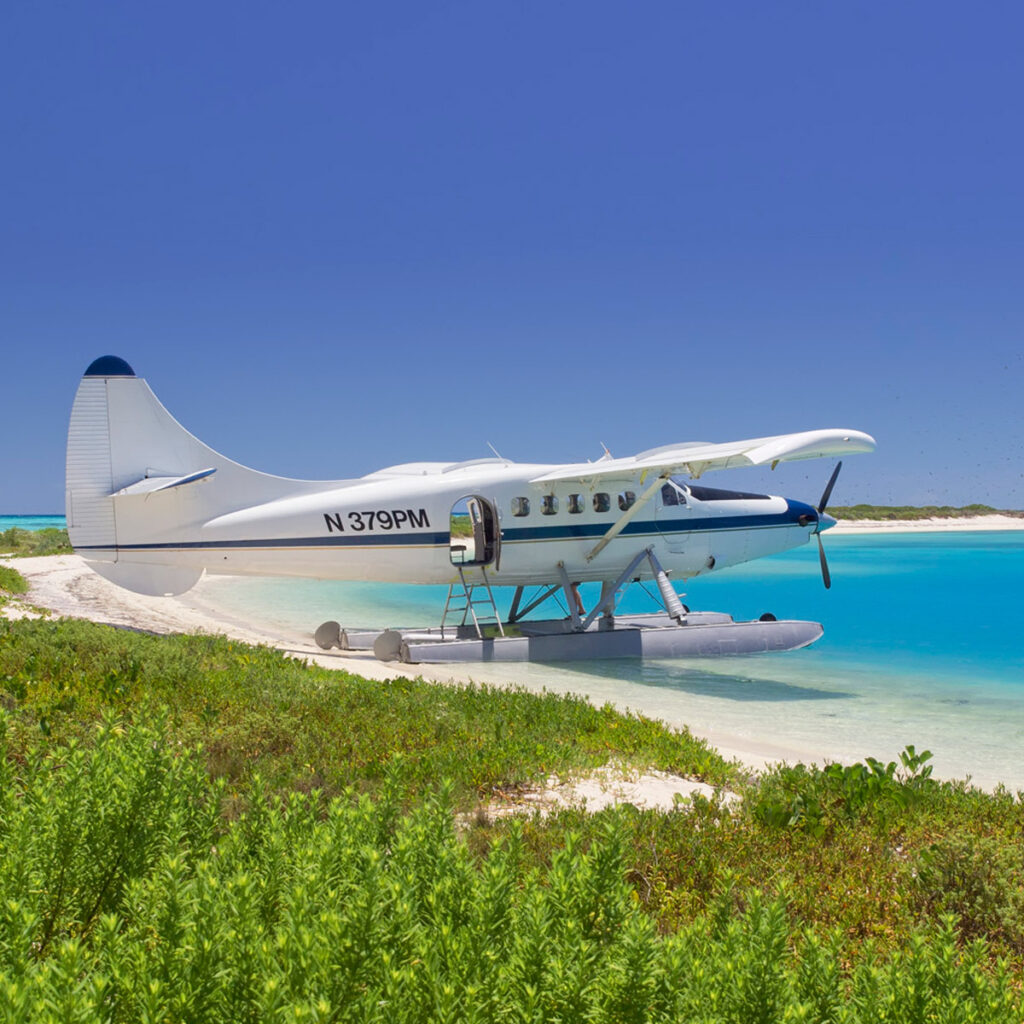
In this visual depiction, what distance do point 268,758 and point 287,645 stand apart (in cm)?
1104

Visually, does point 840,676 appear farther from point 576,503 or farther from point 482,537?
point 482,537

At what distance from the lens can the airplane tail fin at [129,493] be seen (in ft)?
43.9

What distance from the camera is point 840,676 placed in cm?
1488

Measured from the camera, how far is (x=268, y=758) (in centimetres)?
554

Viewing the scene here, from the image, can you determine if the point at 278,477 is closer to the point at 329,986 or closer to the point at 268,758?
the point at 268,758

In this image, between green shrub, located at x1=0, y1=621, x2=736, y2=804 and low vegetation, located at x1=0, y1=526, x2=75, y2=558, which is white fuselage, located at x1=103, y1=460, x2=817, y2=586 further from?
low vegetation, located at x1=0, y1=526, x2=75, y2=558

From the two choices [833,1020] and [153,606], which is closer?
[833,1020]

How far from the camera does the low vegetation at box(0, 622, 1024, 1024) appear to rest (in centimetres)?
199

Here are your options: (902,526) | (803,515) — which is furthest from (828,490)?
(902,526)

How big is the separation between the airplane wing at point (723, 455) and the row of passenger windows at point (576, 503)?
0.40 meters

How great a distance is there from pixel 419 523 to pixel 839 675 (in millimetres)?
7888

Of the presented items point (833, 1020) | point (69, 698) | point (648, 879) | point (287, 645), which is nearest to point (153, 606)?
point (287, 645)

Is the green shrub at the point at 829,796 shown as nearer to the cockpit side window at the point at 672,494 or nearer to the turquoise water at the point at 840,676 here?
the turquoise water at the point at 840,676

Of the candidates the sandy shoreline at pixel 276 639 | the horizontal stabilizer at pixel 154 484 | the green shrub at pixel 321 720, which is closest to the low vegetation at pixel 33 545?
the sandy shoreline at pixel 276 639
